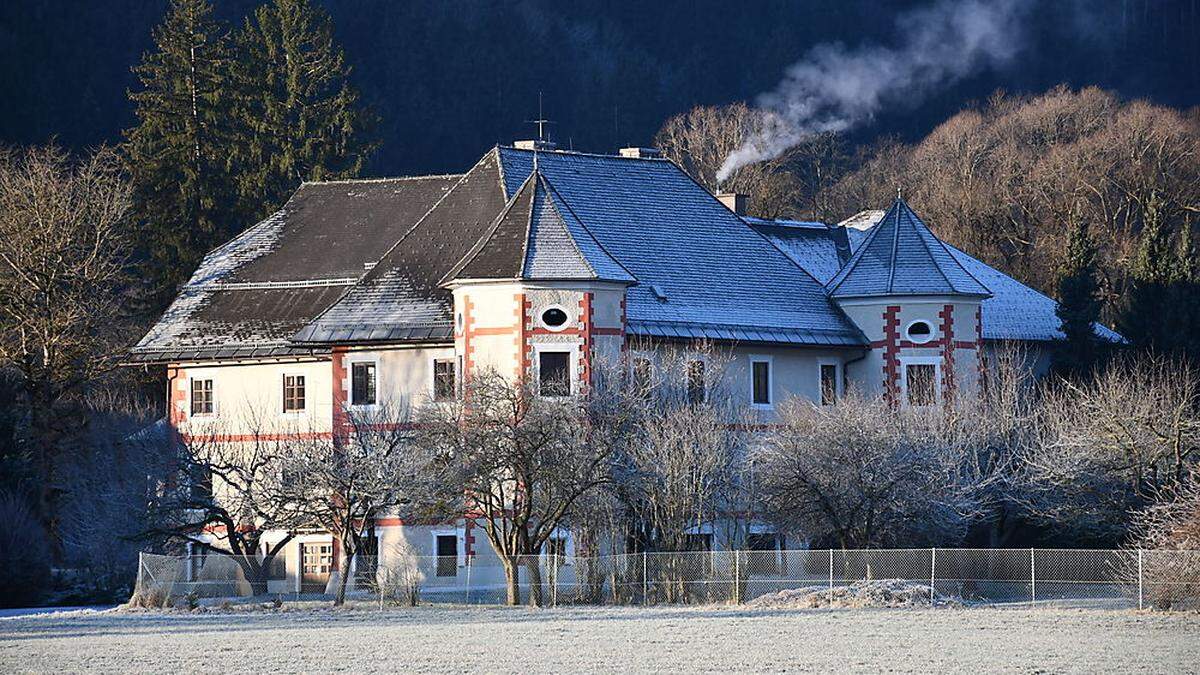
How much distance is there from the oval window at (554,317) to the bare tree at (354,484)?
4.40 m

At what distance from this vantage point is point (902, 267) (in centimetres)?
6025

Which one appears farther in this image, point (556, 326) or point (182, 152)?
point (182, 152)

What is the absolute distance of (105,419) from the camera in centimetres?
7144

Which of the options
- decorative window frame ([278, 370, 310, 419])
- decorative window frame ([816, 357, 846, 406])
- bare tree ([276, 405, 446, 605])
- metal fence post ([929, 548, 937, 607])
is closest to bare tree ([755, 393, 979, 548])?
metal fence post ([929, 548, 937, 607])

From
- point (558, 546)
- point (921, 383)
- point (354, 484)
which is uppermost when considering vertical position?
point (921, 383)

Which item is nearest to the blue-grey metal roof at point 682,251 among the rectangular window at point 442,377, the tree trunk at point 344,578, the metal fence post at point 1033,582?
the rectangular window at point 442,377

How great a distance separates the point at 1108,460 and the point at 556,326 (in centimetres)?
1299

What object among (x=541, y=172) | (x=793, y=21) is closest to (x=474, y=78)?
(x=793, y=21)

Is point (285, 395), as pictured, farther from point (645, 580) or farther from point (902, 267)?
point (902, 267)

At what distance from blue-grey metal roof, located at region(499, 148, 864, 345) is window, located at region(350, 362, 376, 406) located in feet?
20.7

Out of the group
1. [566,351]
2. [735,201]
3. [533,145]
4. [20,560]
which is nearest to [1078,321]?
[735,201]

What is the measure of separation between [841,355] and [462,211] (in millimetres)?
10657

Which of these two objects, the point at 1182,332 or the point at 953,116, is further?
the point at 953,116

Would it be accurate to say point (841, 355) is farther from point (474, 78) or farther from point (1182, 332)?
point (474, 78)
